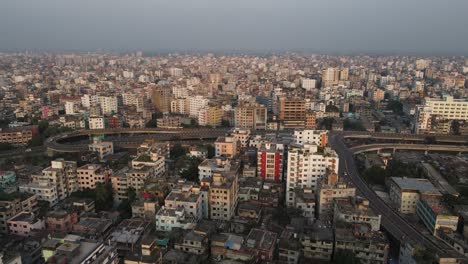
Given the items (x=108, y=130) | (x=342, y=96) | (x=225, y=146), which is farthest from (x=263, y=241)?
(x=342, y=96)

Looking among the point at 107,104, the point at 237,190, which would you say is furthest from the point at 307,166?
the point at 107,104

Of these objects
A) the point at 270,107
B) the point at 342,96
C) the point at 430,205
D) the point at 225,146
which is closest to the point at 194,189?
the point at 225,146

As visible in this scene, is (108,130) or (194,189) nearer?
(194,189)

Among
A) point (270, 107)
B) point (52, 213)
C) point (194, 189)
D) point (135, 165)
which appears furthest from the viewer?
point (270, 107)

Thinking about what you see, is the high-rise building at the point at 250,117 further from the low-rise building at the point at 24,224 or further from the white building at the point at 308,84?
the white building at the point at 308,84

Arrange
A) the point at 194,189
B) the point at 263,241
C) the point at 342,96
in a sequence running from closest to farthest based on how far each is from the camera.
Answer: the point at 263,241, the point at 194,189, the point at 342,96

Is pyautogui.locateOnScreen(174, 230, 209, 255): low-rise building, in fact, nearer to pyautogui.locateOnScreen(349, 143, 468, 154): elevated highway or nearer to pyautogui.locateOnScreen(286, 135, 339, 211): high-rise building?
pyautogui.locateOnScreen(286, 135, 339, 211): high-rise building

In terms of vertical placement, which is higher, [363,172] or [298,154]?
[298,154]

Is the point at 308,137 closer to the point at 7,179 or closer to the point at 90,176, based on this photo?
the point at 90,176

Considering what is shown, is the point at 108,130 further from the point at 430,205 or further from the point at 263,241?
the point at 430,205
